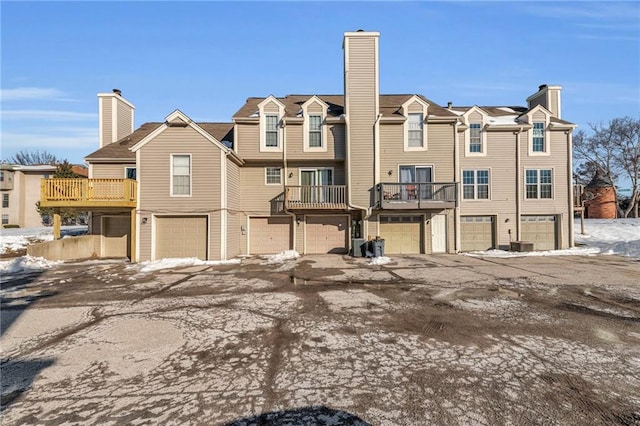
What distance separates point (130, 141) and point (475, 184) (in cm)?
1956

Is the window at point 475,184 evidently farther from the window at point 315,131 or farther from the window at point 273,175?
the window at point 273,175

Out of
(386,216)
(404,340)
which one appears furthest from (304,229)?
(404,340)

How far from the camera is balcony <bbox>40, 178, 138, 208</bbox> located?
12.4 metres

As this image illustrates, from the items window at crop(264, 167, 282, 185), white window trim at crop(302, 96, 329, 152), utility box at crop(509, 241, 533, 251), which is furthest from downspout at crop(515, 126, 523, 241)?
window at crop(264, 167, 282, 185)

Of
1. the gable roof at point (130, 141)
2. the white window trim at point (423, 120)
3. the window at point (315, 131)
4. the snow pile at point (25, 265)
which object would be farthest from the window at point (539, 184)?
the snow pile at point (25, 265)

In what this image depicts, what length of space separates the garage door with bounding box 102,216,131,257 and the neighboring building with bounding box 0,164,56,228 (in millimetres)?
27131

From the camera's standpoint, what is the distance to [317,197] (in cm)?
1489

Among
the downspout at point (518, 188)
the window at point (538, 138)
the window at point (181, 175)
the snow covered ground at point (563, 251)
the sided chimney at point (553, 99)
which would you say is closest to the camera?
the snow covered ground at point (563, 251)

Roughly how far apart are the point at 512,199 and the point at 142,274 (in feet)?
59.2

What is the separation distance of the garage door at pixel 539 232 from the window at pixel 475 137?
470cm

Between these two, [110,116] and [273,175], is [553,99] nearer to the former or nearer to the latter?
→ [273,175]

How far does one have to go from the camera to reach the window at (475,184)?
16.0 metres

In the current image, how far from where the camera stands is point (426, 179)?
1536 cm

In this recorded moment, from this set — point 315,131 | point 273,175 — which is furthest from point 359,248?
point 315,131
